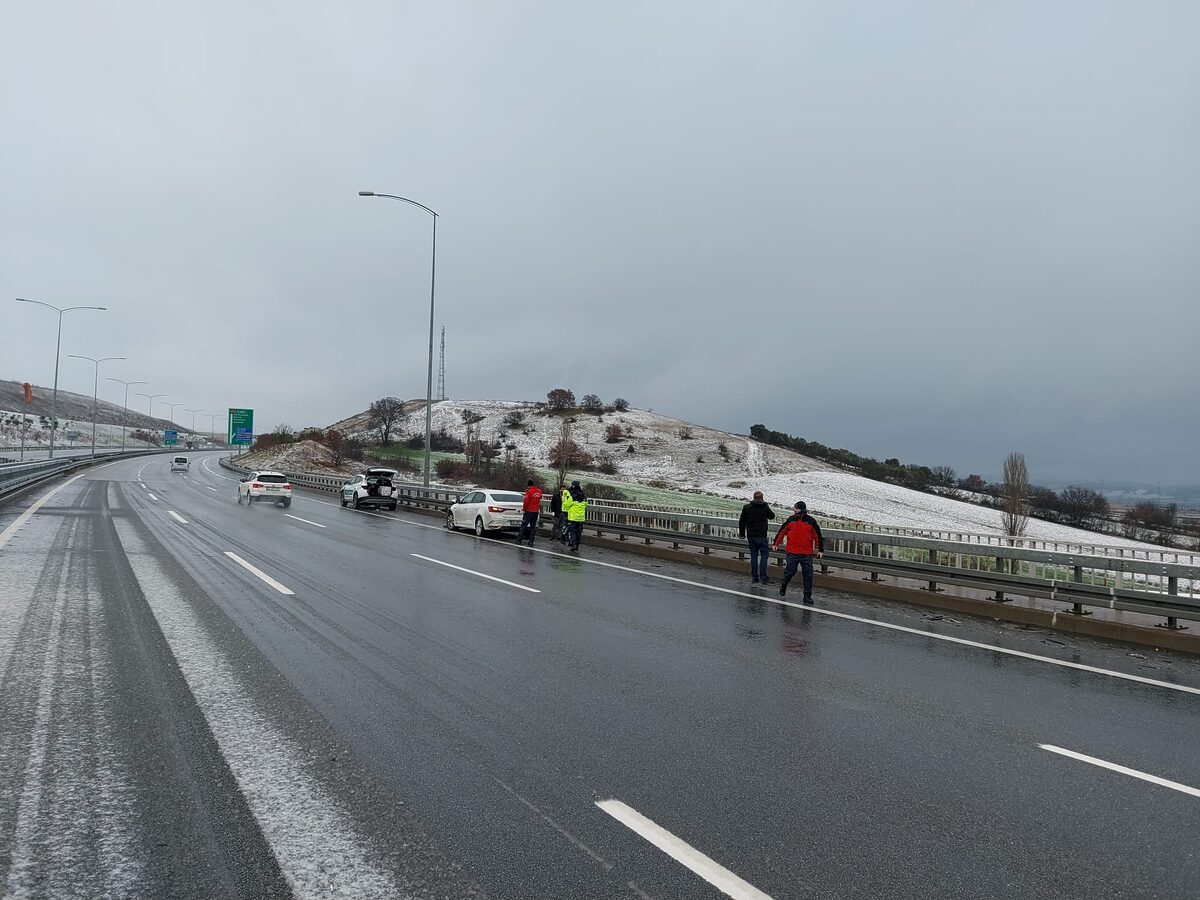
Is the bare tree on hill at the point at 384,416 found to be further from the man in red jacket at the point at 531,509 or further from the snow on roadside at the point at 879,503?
the man in red jacket at the point at 531,509

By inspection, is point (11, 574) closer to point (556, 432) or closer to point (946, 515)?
point (946, 515)

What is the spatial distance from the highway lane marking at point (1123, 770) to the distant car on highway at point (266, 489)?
1253 inches

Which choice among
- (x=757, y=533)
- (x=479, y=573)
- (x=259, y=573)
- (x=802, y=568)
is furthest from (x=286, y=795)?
(x=757, y=533)

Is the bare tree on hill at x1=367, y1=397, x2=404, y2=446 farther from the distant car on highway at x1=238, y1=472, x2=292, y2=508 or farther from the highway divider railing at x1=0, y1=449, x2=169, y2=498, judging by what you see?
the distant car on highway at x1=238, y1=472, x2=292, y2=508

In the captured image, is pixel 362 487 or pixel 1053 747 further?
pixel 362 487

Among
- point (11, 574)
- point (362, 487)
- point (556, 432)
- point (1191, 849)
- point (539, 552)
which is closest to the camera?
point (1191, 849)

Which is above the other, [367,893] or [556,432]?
[556,432]

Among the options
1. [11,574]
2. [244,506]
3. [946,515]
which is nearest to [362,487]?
[244,506]

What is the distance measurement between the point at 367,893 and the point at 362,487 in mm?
31548

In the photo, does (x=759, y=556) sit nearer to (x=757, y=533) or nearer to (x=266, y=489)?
(x=757, y=533)

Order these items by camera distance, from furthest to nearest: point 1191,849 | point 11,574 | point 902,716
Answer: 1. point 11,574
2. point 902,716
3. point 1191,849

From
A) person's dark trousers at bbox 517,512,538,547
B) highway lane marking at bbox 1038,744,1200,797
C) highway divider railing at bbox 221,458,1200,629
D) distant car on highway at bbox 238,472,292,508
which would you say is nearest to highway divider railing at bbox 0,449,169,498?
distant car on highway at bbox 238,472,292,508

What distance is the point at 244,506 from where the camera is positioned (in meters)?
30.6

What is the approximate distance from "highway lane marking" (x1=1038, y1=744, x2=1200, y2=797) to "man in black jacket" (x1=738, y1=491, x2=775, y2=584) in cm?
911
